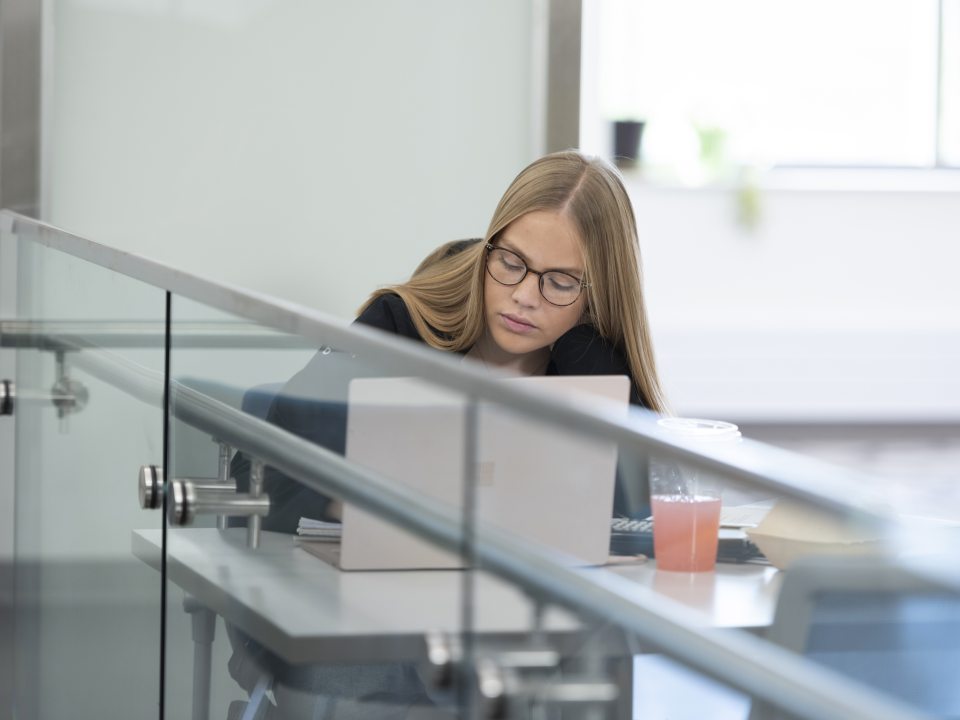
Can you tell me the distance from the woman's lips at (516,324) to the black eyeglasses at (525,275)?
0.05m

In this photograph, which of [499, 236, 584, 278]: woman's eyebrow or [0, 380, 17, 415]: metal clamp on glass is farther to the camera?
[0, 380, 17, 415]: metal clamp on glass

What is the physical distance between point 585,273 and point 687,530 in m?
0.77

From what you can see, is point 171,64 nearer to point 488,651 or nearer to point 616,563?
point 616,563

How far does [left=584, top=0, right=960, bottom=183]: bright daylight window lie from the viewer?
19.0 ft

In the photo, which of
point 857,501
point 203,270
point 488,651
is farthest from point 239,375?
point 203,270

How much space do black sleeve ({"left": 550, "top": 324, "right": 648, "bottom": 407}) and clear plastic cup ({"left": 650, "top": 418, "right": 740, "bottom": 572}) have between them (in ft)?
2.45


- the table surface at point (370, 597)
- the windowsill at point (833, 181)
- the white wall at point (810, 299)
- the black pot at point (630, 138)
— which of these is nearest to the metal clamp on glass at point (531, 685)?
the table surface at point (370, 597)

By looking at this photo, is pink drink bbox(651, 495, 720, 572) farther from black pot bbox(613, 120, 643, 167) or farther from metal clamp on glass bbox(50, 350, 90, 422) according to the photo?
black pot bbox(613, 120, 643, 167)

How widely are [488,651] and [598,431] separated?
0.19 m

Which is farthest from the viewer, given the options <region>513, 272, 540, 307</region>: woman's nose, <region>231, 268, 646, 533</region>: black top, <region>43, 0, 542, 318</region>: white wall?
<region>43, 0, 542, 318</region>: white wall

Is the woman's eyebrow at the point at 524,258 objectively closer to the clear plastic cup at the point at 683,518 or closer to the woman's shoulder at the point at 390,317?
the woman's shoulder at the point at 390,317

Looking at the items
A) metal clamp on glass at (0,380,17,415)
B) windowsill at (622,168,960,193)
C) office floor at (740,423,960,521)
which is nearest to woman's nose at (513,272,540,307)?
metal clamp on glass at (0,380,17,415)

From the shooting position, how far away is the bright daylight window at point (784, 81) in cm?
580

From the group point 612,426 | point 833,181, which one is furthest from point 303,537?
point 833,181
